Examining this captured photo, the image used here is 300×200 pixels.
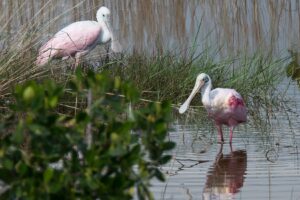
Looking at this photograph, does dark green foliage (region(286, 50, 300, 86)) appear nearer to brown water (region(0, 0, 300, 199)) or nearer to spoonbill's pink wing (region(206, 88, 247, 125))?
brown water (region(0, 0, 300, 199))

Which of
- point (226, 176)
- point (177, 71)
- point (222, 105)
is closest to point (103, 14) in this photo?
point (177, 71)

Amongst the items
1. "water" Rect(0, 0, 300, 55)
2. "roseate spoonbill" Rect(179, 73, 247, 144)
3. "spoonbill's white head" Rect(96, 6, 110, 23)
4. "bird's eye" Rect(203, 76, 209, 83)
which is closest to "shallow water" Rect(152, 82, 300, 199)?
"roseate spoonbill" Rect(179, 73, 247, 144)

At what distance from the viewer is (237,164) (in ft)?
22.5

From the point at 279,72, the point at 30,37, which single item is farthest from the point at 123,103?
the point at 279,72

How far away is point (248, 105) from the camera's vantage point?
10.0 meters

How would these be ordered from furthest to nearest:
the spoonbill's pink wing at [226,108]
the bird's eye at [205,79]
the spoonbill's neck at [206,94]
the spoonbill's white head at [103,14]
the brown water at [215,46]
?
the spoonbill's white head at [103,14] < the bird's eye at [205,79] < the spoonbill's neck at [206,94] < the spoonbill's pink wing at [226,108] < the brown water at [215,46]

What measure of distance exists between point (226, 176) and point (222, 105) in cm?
215

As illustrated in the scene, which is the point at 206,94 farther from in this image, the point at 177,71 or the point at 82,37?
the point at 82,37

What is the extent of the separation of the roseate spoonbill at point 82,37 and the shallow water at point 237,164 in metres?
1.70

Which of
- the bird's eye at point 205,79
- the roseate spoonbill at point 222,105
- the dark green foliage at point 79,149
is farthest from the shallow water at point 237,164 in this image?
the dark green foliage at point 79,149

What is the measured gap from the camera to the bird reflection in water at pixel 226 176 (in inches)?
224

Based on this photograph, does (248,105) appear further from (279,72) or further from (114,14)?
(114,14)

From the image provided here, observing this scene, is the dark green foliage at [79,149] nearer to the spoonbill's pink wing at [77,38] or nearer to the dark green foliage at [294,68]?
the spoonbill's pink wing at [77,38]

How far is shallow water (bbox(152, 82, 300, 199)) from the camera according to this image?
18.7 feet
